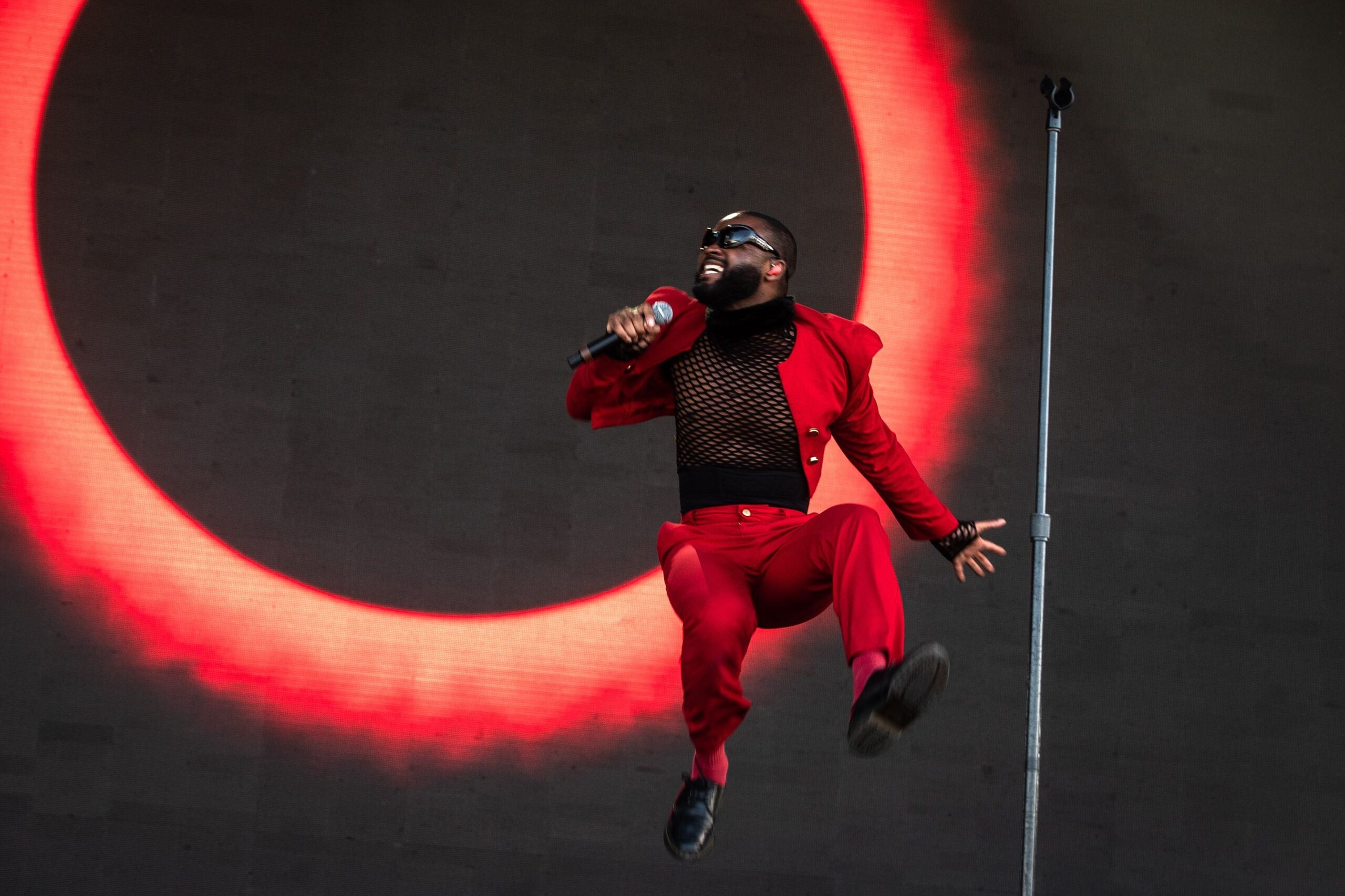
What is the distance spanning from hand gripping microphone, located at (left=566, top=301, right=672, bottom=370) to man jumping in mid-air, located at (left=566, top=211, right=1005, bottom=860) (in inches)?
0.9

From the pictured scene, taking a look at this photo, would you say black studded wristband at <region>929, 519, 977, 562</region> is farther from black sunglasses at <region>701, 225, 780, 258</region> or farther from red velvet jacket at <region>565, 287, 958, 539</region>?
black sunglasses at <region>701, 225, 780, 258</region>

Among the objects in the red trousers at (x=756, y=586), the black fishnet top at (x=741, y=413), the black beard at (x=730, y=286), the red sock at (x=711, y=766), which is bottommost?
the red sock at (x=711, y=766)

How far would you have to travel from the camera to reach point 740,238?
2.80 m

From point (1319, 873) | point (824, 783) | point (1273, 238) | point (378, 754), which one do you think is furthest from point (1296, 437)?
point (378, 754)

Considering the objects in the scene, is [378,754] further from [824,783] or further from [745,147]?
[745,147]

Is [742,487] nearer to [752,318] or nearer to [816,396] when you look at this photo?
[816,396]

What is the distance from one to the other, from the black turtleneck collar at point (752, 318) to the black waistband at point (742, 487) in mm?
308

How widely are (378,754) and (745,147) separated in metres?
2.38

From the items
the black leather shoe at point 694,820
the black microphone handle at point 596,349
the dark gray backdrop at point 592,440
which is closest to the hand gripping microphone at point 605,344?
the black microphone handle at point 596,349

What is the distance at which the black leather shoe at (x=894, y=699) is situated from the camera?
7.79ft

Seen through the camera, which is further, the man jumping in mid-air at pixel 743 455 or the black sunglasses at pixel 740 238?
the black sunglasses at pixel 740 238

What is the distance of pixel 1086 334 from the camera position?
4.39 m

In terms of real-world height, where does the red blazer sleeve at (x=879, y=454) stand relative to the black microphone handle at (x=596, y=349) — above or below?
below

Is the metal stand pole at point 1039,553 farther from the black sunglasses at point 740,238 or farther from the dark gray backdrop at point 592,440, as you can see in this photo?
the dark gray backdrop at point 592,440
